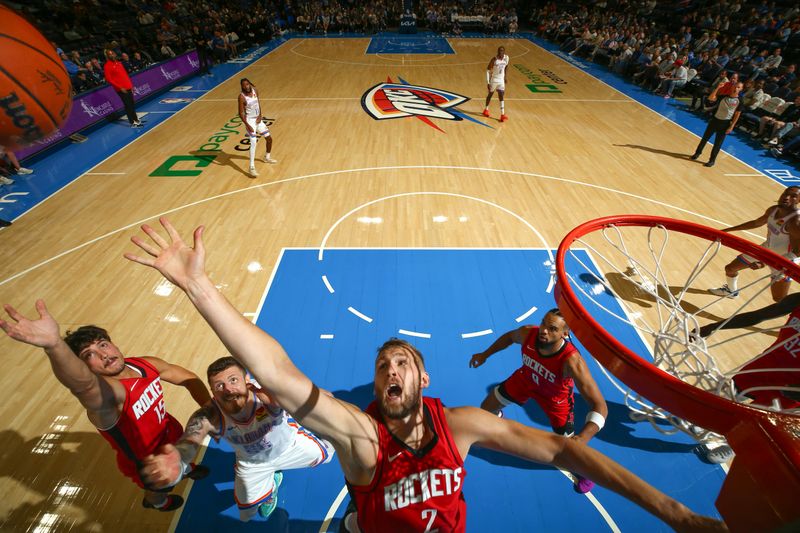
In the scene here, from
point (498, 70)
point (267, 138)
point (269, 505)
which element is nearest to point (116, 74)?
point (267, 138)

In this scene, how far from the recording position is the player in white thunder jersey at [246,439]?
2.43 meters

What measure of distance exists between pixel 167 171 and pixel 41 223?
7.88 ft

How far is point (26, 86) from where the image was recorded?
2434 mm

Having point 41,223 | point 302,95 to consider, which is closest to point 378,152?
point 302,95

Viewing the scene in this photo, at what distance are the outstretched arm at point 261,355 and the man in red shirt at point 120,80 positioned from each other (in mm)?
11059

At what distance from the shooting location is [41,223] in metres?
6.69

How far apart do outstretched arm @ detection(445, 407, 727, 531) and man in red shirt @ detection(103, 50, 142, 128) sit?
38.9 feet

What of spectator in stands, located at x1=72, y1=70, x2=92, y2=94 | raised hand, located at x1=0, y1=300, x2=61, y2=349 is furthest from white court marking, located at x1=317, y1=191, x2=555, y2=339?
spectator in stands, located at x1=72, y1=70, x2=92, y2=94

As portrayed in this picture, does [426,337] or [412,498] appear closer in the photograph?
[412,498]

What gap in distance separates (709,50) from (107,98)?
19715 millimetres

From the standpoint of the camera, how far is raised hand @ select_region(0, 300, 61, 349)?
1.72m

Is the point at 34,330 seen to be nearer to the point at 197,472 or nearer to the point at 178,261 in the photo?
the point at 178,261

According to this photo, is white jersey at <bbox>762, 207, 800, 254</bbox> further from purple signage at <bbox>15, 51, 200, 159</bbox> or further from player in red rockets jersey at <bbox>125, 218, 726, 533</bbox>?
purple signage at <bbox>15, 51, 200, 159</bbox>

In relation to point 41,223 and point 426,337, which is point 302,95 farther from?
point 426,337
